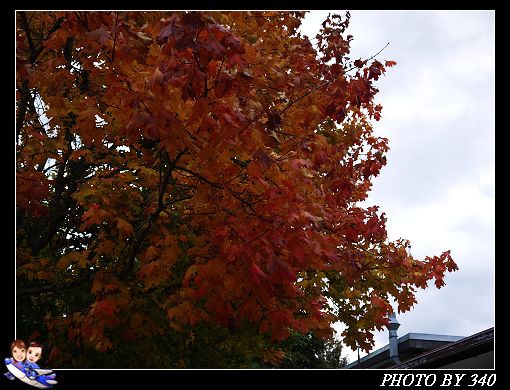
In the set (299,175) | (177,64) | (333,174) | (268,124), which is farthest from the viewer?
(333,174)

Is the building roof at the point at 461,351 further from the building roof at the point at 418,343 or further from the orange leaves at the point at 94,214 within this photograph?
the orange leaves at the point at 94,214

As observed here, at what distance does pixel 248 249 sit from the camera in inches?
172

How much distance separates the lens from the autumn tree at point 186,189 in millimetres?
4527

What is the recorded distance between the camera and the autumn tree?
4.53 m

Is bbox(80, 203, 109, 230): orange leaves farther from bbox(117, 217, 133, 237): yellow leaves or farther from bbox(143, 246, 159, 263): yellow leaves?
bbox(143, 246, 159, 263): yellow leaves

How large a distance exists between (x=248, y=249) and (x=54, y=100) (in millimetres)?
3141

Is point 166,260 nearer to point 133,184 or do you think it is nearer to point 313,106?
point 133,184

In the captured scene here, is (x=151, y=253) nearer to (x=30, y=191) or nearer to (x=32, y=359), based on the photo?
(x=30, y=191)

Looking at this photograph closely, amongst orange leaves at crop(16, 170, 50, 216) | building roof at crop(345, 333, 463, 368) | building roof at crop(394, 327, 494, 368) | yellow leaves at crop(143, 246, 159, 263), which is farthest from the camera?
building roof at crop(345, 333, 463, 368)

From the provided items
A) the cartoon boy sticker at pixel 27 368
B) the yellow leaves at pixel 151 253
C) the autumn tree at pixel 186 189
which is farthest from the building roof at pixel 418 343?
the cartoon boy sticker at pixel 27 368

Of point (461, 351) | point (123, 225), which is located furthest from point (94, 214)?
point (461, 351)

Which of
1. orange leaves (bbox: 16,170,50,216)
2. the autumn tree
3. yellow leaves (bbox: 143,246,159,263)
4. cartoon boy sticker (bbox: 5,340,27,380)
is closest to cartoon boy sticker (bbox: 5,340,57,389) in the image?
cartoon boy sticker (bbox: 5,340,27,380)

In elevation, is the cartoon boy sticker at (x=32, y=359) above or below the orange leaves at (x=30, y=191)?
below
